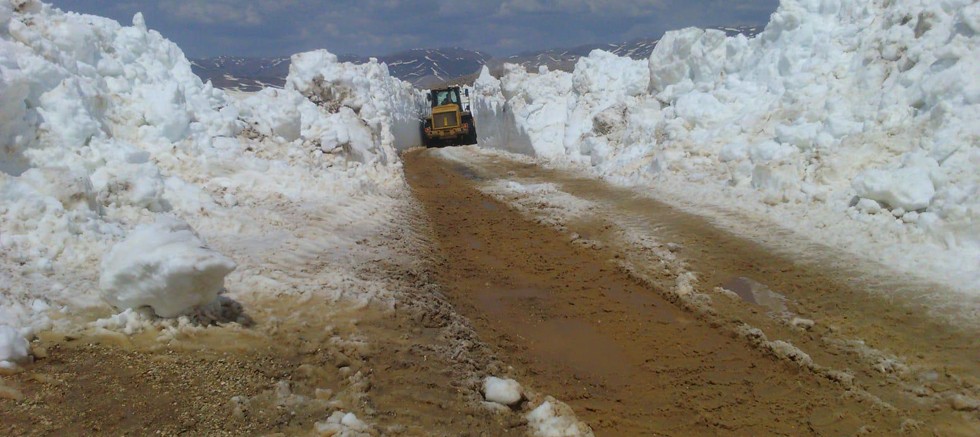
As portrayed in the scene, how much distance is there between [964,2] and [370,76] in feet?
66.9

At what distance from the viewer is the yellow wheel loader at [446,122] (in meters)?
30.2

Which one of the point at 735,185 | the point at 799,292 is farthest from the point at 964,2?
the point at 799,292

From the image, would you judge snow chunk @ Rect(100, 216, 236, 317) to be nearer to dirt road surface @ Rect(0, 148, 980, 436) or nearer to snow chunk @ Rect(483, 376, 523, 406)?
dirt road surface @ Rect(0, 148, 980, 436)

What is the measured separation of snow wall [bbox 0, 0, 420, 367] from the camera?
5234mm

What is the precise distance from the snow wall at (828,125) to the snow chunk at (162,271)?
770 cm

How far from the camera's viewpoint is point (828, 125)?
1095 cm

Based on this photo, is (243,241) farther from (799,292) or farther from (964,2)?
(964,2)

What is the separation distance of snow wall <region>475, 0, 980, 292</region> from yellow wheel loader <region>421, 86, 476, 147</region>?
1202cm

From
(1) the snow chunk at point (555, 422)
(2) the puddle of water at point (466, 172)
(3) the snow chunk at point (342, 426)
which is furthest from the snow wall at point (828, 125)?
(3) the snow chunk at point (342, 426)

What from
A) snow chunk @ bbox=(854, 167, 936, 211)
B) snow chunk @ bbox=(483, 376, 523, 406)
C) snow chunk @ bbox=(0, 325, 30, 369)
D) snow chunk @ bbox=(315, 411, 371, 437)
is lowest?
snow chunk @ bbox=(483, 376, 523, 406)

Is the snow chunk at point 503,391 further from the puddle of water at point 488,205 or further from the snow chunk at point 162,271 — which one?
the puddle of water at point 488,205

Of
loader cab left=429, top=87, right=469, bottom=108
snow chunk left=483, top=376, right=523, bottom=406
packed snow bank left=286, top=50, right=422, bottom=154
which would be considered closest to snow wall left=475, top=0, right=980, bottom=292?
snow chunk left=483, top=376, right=523, bottom=406

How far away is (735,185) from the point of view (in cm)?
1170

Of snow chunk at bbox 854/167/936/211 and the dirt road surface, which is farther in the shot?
snow chunk at bbox 854/167/936/211
